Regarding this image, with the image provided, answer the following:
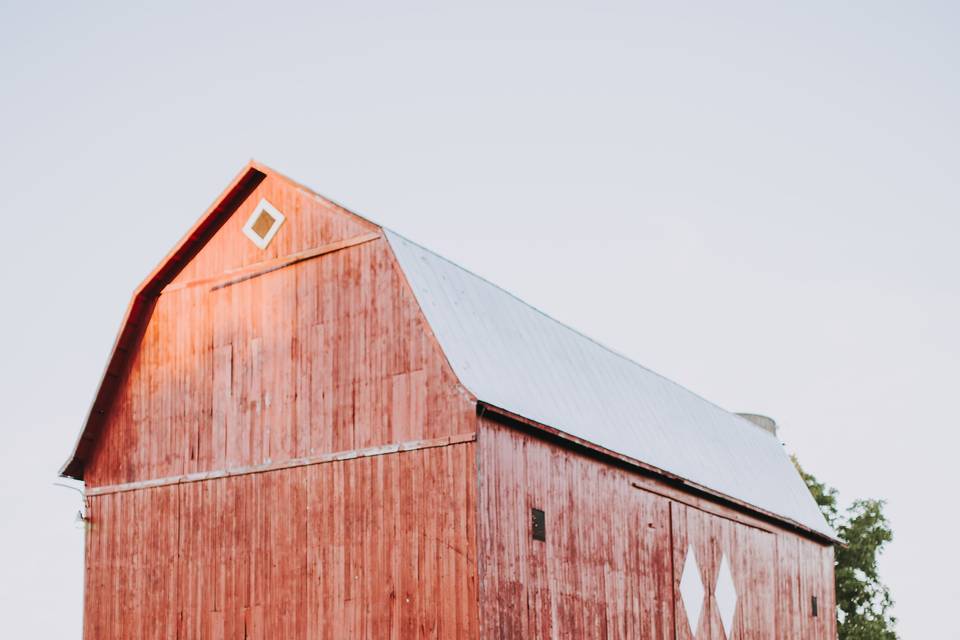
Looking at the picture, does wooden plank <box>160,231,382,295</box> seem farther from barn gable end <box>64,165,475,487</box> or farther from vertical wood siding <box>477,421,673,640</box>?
vertical wood siding <box>477,421,673,640</box>

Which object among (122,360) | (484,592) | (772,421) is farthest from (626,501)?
(772,421)

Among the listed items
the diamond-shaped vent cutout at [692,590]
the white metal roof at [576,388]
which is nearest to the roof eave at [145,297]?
the white metal roof at [576,388]

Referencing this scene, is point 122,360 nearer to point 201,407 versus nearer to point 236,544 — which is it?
point 201,407

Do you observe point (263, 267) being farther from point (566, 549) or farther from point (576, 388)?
point (566, 549)

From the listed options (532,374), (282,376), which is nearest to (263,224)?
(282,376)

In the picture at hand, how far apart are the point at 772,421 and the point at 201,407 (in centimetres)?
1990

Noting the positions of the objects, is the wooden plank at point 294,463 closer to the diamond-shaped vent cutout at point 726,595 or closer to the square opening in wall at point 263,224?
the square opening in wall at point 263,224

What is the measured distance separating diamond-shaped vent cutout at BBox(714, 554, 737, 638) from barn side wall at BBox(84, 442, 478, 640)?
9112 millimetres

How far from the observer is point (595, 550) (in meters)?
18.5

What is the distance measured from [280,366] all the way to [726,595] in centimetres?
1038

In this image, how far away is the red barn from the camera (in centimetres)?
1589

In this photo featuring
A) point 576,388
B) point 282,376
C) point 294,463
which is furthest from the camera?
point 576,388

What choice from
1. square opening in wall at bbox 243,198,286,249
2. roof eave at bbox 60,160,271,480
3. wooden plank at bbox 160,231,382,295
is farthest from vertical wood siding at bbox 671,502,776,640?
roof eave at bbox 60,160,271,480

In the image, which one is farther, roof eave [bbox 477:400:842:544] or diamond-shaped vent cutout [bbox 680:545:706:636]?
diamond-shaped vent cutout [bbox 680:545:706:636]
